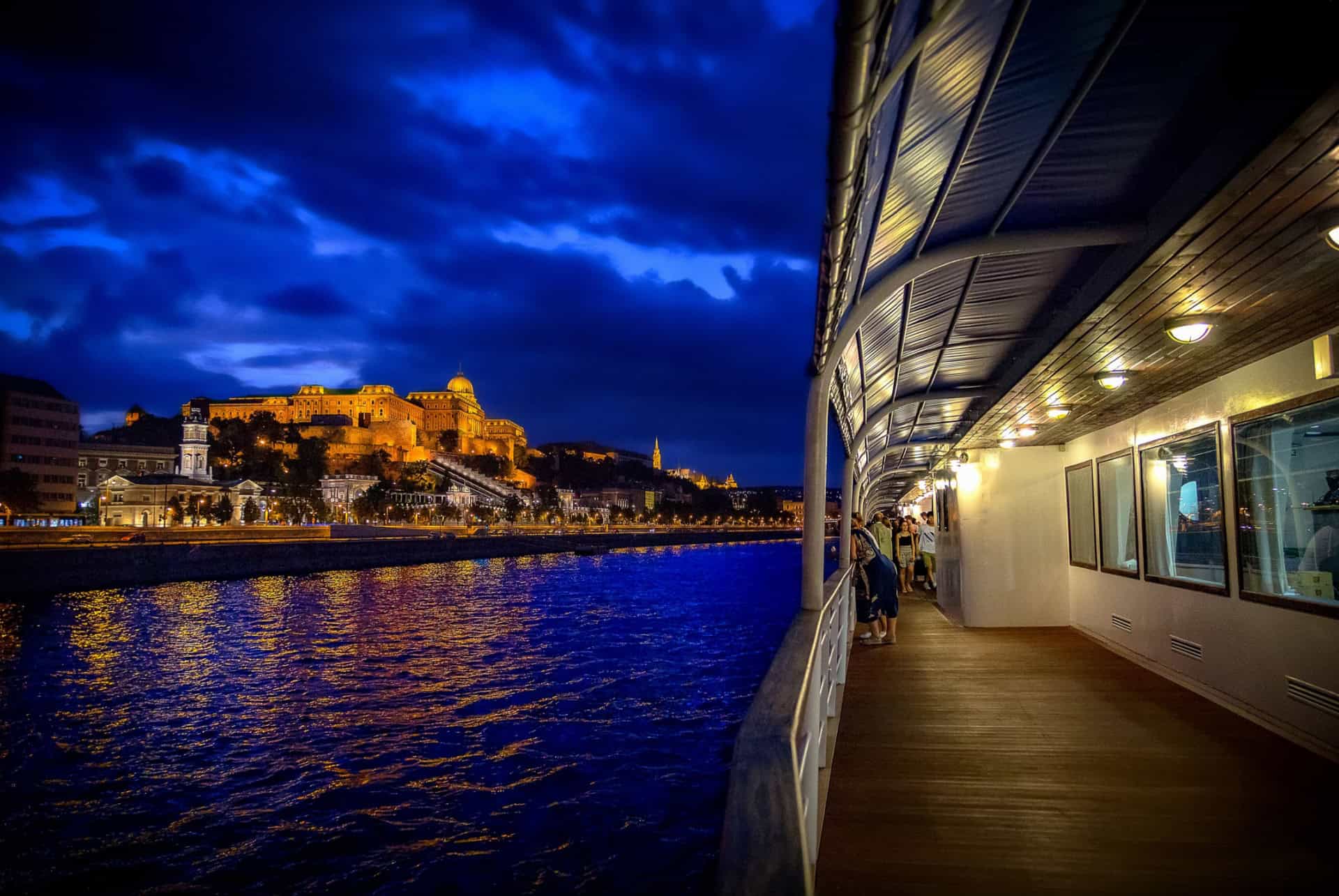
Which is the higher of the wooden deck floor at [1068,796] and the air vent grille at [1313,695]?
the air vent grille at [1313,695]

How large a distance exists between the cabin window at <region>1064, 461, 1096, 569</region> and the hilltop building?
123 meters

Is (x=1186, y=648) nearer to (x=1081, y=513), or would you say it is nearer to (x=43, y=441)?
(x=1081, y=513)

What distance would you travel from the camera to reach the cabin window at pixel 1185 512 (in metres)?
6.69

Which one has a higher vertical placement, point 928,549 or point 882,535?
point 882,535

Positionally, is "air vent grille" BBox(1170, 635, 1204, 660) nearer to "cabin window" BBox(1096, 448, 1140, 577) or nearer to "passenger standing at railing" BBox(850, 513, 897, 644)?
"cabin window" BBox(1096, 448, 1140, 577)

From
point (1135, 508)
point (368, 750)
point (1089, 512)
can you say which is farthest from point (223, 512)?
point (1135, 508)

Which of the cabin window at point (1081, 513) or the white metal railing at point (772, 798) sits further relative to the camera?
the cabin window at point (1081, 513)

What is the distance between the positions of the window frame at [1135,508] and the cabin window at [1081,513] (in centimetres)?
15

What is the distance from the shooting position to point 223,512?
81375 mm

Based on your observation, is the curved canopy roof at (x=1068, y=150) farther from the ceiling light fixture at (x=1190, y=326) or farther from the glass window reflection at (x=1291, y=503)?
the glass window reflection at (x=1291, y=503)

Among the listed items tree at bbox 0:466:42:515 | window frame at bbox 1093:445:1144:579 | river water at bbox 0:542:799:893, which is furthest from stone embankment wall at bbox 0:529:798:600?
tree at bbox 0:466:42:515

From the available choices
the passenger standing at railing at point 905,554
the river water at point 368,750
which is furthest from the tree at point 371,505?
the passenger standing at railing at point 905,554

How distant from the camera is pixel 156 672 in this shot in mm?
19234

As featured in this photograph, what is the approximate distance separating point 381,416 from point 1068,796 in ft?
441
